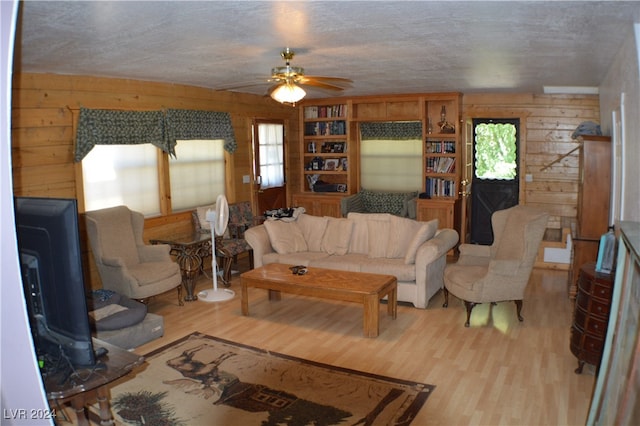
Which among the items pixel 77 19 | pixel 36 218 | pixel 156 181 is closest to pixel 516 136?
pixel 156 181

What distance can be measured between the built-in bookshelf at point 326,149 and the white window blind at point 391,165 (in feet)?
1.34

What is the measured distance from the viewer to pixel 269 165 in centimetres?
903

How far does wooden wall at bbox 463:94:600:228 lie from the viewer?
26.4 ft

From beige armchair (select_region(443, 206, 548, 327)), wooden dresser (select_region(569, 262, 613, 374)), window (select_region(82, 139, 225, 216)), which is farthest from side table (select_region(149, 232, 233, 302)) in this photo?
wooden dresser (select_region(569, 262, 613, 374))

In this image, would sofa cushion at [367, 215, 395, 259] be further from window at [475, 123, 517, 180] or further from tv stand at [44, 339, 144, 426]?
tv stand at [44, 339, 144, 426]

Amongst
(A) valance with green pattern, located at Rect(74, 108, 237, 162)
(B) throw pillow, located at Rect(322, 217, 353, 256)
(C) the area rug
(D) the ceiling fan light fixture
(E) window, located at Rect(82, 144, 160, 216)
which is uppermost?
(D) the ceiling fan light fixture

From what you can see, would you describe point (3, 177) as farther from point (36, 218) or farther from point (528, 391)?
point (528, 391)

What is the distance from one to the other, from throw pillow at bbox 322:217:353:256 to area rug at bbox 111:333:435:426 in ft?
6.83

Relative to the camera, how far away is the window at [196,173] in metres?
7.33

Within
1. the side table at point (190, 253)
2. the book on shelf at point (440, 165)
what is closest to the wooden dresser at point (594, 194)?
the book on shelf at point (440, 165)

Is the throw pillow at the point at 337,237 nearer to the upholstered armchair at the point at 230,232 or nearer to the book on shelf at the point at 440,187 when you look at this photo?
the upholstered armchair at the point at 230,232

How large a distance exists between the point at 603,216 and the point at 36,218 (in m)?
5.27

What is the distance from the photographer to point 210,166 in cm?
788

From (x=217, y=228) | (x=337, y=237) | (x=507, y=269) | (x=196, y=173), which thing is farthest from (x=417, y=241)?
(x=196, y=173)
